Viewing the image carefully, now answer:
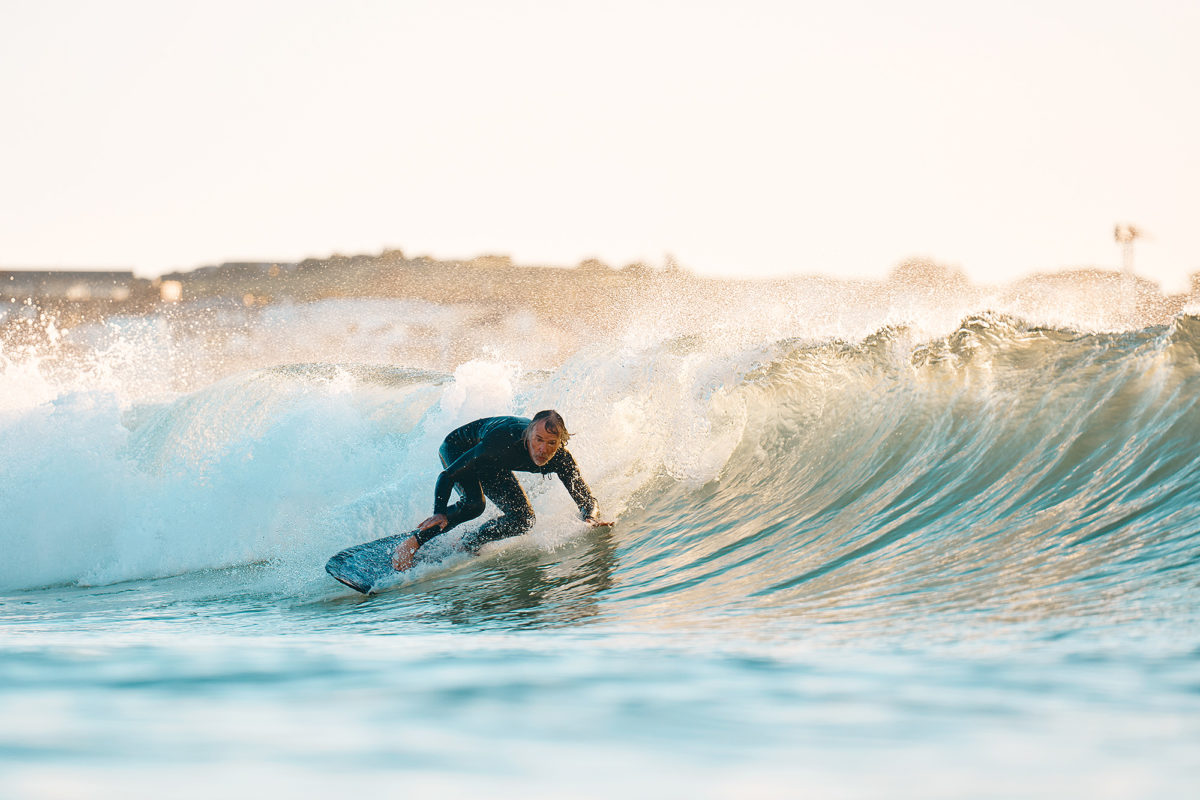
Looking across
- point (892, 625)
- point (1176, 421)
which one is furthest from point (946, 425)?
point (892, 625)

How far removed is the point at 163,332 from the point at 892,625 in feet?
194

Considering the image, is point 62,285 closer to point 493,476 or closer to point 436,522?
point 493,476

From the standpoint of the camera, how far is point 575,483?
651 centimetres

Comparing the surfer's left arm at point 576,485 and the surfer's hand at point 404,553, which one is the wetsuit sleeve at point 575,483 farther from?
the surfer's hand at point 404,553

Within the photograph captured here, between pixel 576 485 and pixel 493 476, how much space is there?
50 cm

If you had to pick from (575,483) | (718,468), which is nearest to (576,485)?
(575,483)

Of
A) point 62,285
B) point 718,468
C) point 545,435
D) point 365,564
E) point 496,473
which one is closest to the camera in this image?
point 545,435

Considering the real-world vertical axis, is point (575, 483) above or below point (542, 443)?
below

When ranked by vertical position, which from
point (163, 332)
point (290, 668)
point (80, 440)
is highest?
point (163, 332)

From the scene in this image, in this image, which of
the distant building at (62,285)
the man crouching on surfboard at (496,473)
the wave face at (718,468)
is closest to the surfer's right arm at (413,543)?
the man crouching on surfboard at (496,473)

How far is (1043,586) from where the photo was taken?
180 inches

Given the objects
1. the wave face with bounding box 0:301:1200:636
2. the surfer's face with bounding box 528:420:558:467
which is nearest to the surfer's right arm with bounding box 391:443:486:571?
the surfer's face with bounding box 528:420:558:467

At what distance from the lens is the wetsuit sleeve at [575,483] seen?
641 cm

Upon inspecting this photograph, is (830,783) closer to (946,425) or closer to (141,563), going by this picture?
(946,425)
